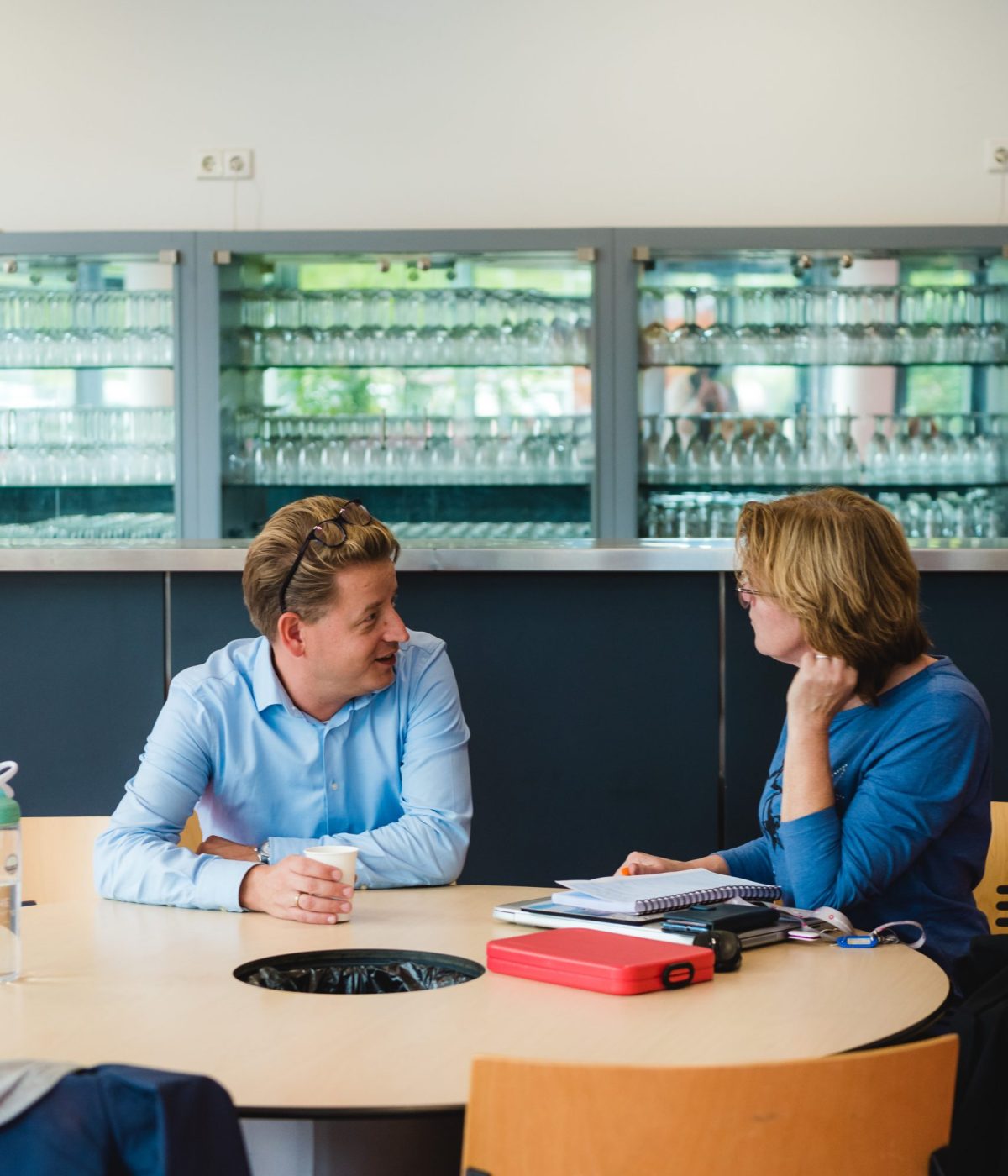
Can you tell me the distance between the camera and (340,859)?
1.75 m

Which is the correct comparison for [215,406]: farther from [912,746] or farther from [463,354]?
[912,746]

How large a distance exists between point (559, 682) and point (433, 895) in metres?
0.89

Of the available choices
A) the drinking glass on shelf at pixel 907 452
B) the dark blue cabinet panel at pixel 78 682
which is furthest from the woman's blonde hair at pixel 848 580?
the drinking glass on shelf at pixel 907 452

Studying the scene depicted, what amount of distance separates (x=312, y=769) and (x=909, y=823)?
854 mm

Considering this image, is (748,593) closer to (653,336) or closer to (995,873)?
(995,873)

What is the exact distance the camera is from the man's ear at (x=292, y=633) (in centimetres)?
213

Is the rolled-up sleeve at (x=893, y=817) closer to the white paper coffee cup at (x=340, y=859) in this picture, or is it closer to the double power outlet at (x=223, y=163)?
the white paper coffee cup at (x=340, y=859)

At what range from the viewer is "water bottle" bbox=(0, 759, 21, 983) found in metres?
1.50

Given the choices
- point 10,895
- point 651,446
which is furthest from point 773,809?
point 651,446

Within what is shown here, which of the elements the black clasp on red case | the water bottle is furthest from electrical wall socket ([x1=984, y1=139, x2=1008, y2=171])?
the water bottle

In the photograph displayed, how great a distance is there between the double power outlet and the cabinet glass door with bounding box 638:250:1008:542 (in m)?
1.57

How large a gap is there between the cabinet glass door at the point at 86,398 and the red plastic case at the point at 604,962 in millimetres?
3639

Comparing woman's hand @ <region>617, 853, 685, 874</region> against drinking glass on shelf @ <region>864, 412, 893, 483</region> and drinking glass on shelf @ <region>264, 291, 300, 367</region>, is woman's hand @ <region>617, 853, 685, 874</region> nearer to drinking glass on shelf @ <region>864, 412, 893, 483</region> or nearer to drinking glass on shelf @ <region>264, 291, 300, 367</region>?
drinking glass on shelf @ <region>864, 412, 893, 483</region>

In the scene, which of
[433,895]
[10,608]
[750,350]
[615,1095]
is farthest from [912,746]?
[750,350]
